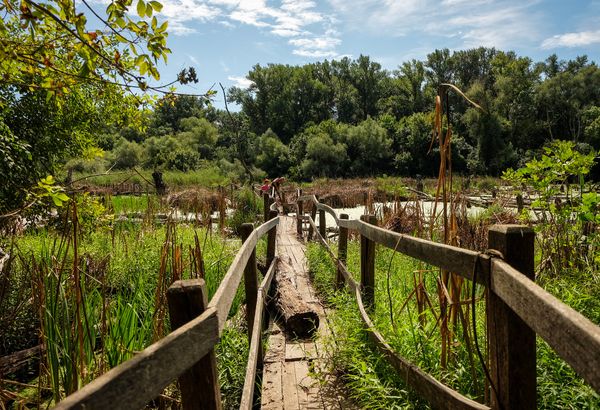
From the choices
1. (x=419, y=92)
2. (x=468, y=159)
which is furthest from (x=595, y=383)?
(x=419, y=92)

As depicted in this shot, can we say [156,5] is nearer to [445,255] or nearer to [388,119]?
[445,255]

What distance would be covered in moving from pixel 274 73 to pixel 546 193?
252ft

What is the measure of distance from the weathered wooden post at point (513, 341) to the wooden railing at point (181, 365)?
0.93m

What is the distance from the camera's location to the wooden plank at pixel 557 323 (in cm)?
89

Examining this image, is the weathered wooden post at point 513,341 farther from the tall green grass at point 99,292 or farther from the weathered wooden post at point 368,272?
the weathered wooden post at point 368,272

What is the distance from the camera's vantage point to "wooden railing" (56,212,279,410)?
831 millimetres

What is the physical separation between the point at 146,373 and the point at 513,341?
3.68ft

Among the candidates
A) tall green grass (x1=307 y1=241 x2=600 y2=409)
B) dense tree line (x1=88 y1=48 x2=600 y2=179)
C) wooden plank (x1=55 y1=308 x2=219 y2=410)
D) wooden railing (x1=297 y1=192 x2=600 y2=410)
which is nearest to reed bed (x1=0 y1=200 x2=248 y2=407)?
wooden plank (x1=55 y1=308 x2=219 y2=410)

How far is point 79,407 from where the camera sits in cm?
76

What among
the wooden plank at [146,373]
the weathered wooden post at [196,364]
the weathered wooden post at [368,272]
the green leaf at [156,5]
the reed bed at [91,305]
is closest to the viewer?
the wooden plank at [146,373]

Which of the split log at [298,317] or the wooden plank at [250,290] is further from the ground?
the wooden plank at [250,290]

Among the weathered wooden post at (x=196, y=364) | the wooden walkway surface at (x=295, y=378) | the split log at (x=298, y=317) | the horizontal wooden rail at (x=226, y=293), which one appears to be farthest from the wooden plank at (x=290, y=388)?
the weathered wooden post at (x=196, y=364)

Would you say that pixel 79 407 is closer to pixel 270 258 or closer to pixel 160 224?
pixel 270 258

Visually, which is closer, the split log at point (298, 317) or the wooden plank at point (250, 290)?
the wooden plank at point (250, 290)
